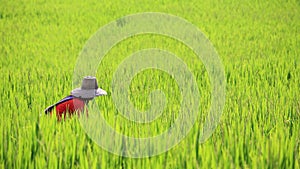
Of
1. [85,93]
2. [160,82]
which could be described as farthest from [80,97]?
[160,82]

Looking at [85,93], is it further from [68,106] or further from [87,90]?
[68,106]

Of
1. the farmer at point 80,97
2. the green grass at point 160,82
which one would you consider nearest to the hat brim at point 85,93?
the farmer at point 80,97

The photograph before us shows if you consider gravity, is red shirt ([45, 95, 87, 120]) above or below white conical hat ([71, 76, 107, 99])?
below

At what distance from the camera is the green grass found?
187 cm

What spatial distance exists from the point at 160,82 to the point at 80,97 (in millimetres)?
1548

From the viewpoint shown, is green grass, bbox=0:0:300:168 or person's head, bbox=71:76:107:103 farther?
person's head, bbox=71:76:107:103

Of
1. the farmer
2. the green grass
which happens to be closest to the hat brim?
the farmer

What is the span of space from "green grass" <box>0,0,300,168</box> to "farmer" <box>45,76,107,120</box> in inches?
5.1

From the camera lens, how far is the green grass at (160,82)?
1872 mm

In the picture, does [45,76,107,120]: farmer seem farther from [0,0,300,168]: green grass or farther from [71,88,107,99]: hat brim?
[0,0,300,168]: green grass

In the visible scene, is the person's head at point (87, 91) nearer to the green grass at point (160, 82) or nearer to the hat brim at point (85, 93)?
the hat brim at point (85, 93)

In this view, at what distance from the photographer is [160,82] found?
4.08m

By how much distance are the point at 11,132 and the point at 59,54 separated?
3785 millimetres

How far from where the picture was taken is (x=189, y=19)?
30.4 ft
